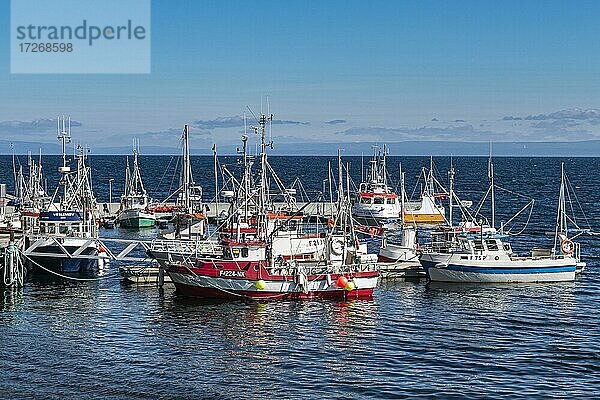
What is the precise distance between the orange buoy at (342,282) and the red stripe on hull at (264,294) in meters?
0.49

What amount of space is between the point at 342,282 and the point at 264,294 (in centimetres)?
496

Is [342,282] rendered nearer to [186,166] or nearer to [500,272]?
[500,272]

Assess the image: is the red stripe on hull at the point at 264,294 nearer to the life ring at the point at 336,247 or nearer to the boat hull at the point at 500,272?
the life ring at the point at 336,247

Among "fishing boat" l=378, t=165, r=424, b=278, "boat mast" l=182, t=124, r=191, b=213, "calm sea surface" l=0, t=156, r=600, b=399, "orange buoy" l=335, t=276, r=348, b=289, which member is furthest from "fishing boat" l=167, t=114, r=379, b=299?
"boat mast" l=182, t=124, r=191, b=213

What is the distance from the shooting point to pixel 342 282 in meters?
60.8

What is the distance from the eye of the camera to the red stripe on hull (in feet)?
199

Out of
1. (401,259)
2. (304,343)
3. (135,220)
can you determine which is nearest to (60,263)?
(401,259)

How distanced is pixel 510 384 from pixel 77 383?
18.8 metres

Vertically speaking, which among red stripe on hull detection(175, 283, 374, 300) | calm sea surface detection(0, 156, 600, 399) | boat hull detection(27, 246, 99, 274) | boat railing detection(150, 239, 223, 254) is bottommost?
calm sea surface detection(0, 156, 600, 399)

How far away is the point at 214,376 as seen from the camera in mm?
43125

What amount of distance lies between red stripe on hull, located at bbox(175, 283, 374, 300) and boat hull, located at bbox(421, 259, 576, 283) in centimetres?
812

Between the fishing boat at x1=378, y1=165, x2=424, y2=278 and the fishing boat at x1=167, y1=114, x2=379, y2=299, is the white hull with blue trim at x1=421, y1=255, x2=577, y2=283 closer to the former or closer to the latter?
the fishing boat at x1=378, y1=165, x2=424, y2=278

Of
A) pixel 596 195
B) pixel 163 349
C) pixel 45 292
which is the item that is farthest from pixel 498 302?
pixel 596 195

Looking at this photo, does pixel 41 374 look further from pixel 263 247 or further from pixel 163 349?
pixel 263 247
